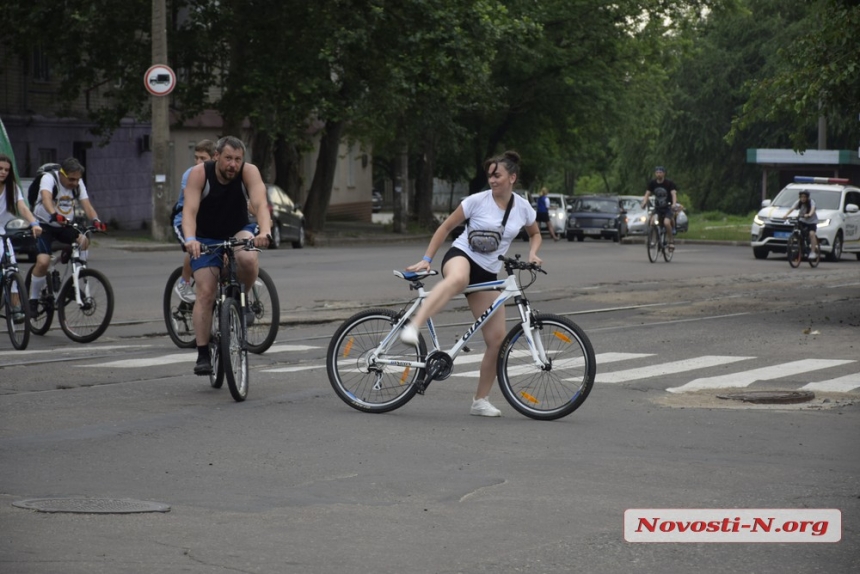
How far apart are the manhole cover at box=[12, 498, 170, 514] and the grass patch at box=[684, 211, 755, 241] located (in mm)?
43340

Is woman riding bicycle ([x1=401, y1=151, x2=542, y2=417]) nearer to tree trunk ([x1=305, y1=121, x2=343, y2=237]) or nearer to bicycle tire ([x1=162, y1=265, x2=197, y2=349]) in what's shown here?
bicycle tire ([x1=162, y1=265, x2=197, y2=349])

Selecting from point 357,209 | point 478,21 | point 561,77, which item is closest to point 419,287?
point 478,21

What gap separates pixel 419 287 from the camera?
972 cm

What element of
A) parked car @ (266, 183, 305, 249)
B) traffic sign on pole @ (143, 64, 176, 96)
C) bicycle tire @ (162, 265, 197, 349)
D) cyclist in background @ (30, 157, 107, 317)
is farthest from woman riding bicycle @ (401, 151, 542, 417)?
parked car @ (266, 183, 305, 249)

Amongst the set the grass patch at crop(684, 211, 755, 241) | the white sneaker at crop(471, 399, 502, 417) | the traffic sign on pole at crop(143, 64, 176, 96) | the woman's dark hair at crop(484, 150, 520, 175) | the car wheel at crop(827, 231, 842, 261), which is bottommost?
the grass patch at crop(684, 211, 755, 241)

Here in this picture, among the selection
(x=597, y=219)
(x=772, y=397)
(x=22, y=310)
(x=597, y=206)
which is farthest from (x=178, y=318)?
(x=597, y=206)

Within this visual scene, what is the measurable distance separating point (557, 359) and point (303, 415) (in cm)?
164

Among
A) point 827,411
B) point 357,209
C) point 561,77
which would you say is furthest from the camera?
point 357,209

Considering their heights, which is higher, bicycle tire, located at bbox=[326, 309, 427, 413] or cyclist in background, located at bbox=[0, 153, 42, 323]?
cyclist in background, located at bbox=[0, 153, 42, 323]

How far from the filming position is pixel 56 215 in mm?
14578

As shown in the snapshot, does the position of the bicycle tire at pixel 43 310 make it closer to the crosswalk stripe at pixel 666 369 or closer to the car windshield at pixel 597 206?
the crosswalk stripe at pixel 666 369

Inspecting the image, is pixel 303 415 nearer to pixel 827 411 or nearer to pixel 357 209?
pixel 827 411

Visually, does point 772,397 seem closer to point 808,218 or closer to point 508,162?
point 508,162

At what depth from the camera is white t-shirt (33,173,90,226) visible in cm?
1469
